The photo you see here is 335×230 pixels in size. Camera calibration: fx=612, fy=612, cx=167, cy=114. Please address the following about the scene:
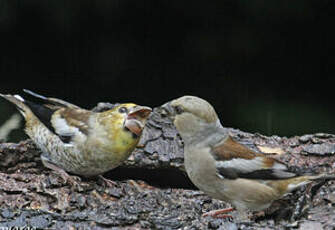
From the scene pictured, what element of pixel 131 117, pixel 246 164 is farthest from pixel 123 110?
pixel 246 164

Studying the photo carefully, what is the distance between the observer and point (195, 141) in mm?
3729

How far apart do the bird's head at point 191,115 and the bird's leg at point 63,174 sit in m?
0.91

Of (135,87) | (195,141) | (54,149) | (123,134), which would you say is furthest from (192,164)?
(135,87)

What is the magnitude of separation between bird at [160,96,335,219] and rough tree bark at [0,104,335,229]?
125 mm

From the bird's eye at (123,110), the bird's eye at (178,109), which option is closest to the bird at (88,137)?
the bird's eye at (123,110)

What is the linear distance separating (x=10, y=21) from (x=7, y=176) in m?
1.70

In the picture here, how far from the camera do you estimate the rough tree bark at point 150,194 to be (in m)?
3.59

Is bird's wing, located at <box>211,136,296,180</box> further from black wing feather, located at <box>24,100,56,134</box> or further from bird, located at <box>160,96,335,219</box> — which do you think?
black wing feather, located at <box>24,100,56,134</box>

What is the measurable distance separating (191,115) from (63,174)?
1.08 meters

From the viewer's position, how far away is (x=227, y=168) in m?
3.60

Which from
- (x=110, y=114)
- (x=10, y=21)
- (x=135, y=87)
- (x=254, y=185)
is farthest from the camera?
(x=135, y=87)

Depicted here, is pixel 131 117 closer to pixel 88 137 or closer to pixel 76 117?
pixel 88 137

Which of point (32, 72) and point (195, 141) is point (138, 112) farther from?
point (32, 72)

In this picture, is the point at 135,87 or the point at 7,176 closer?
the point at 7,176
